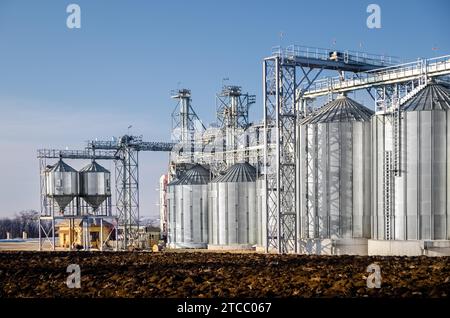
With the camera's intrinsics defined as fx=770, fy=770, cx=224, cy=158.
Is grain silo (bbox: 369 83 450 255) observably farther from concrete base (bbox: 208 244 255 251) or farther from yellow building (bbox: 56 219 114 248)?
yellow building (bbox: 56 219 114 248)

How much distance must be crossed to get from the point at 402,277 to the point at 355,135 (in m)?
24.9

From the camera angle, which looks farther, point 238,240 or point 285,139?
point 238,240

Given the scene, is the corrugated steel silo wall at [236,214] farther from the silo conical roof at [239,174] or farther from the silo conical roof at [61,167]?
the silo conical roof at [61,167]

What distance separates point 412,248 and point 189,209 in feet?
98.5

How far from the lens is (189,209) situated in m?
69.2

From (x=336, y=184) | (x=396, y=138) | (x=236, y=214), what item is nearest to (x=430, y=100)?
(x=396, y=138)

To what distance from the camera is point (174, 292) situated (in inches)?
828

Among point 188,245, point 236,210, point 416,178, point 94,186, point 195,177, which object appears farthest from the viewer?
point 195,177

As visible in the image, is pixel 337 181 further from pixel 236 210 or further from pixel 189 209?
pixel 189 209

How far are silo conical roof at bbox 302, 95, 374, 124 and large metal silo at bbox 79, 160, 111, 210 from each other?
23432mm
